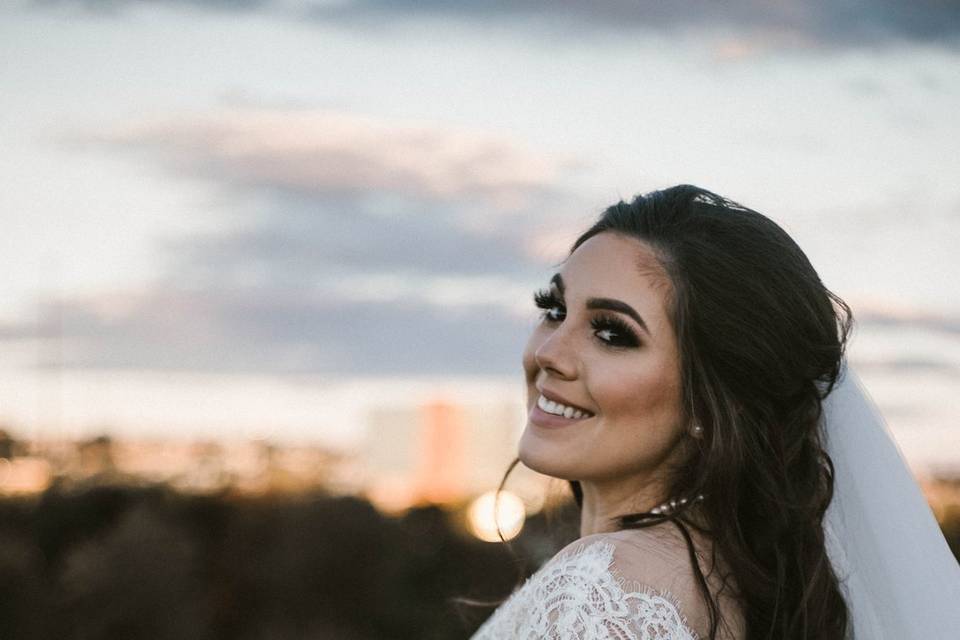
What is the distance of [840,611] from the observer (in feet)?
8.53

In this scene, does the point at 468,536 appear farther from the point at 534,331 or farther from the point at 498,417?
the point at 534,331

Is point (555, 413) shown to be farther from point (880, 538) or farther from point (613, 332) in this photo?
point (880, 538)

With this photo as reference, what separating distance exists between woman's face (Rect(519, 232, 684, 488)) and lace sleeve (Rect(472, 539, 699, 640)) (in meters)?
0.35

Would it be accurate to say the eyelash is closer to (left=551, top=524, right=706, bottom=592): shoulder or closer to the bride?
the bride

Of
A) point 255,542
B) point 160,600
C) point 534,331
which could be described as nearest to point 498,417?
point 255,542

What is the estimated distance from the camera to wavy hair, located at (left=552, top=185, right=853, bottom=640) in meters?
2.53

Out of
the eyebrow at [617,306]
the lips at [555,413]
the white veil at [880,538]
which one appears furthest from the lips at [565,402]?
the white veil at [880,538]

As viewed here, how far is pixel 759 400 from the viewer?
8.64ft

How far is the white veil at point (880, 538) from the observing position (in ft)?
8.58

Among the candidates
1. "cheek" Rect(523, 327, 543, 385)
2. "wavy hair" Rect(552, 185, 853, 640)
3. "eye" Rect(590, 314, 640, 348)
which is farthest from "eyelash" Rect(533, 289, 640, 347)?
"cheek" Rect(523, 327, 543, 385)

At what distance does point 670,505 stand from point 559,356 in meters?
0.44

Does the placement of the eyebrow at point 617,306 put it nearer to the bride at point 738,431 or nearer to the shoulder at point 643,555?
the bride at point 738,431

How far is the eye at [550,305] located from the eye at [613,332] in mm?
202

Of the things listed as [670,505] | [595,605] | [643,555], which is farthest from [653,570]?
[670,505]
